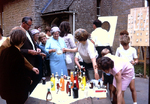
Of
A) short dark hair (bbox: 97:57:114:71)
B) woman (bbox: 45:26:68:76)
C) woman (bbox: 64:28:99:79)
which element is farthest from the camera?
woman (bbox: 45:26:68:76)

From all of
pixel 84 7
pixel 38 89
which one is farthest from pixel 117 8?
pixel 38 89

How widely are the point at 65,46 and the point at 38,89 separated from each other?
138 cm

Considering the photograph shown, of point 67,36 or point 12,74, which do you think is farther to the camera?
point 67,36

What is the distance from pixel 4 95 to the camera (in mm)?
2396

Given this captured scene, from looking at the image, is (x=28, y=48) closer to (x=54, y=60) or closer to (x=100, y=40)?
(x=54, y=60)

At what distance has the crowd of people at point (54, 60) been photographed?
236 cm

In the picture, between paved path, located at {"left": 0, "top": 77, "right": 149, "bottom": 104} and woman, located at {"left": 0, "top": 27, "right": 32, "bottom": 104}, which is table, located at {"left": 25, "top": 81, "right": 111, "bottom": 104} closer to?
woman, located at {"left": 0, "top": 27, "right": 32, "bottom": 104}

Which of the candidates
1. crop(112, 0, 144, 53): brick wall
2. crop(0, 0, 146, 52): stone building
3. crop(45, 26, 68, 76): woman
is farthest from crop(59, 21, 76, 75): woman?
crop(112, 0, 144, 53): brick wall

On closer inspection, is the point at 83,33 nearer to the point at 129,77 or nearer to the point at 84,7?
the point at 129,77

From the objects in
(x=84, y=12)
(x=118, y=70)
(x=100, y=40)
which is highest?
(x=84, y=12)

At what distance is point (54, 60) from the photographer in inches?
151

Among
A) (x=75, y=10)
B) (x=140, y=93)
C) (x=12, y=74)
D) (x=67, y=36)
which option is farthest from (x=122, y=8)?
(x=12, y=74)

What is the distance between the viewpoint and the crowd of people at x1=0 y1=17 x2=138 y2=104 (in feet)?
7.75

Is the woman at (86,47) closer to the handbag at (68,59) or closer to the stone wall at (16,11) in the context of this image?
the handbag at (68,59)
